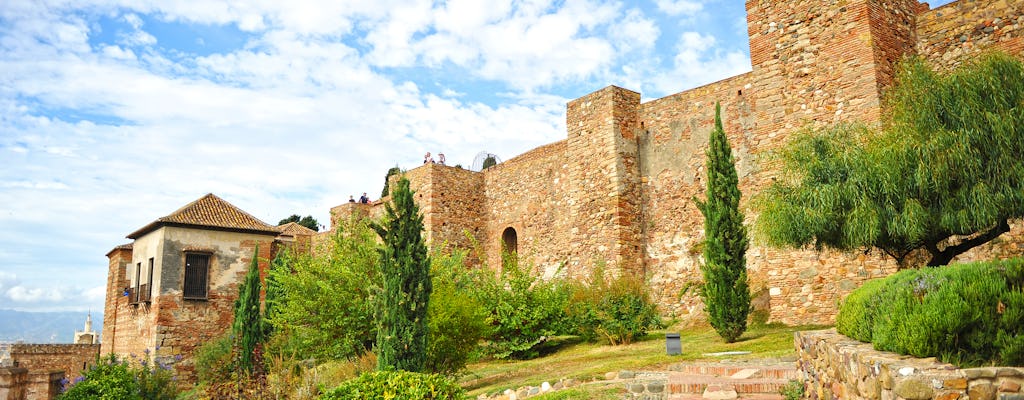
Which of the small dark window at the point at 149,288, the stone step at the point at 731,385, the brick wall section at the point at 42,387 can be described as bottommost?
the brick wall section at the point at 42,387

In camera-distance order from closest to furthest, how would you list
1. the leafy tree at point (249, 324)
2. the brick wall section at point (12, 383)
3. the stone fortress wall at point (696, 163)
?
the stone fortress wall at point (696, 163)
the brick wall section at point (12, 383)
the leafy tree at point (249, 324)

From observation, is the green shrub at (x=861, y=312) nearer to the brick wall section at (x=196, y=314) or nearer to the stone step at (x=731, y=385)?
the stone step at (x=731, y=385)

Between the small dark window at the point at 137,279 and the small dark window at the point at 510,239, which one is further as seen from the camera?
the small dark window at the point at 137,279

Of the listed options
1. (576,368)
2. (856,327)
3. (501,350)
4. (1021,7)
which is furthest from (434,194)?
(856,327)

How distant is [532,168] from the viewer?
2342cm

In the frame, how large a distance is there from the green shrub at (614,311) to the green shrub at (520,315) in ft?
1.26

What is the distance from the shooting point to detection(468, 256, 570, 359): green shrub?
52.0 ft

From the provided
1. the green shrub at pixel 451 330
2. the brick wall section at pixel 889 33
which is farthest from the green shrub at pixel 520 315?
the brick wall section at pixel 889 33

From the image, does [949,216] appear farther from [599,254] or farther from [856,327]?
[599,254]

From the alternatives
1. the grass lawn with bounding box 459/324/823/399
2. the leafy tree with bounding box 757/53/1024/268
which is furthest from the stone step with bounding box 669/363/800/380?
the leafy tree with bounding box 757/53/1024/268

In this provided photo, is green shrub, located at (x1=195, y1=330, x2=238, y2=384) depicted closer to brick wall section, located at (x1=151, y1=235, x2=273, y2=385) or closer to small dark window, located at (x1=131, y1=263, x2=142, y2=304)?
brick wall section, located at (x1=151, y1=235, x2=273, y2=385)

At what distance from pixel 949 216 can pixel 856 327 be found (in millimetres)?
2853

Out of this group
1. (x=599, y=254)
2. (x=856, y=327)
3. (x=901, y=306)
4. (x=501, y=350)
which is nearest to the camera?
(x=901, y=306)

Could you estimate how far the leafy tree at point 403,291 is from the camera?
1095 cm
